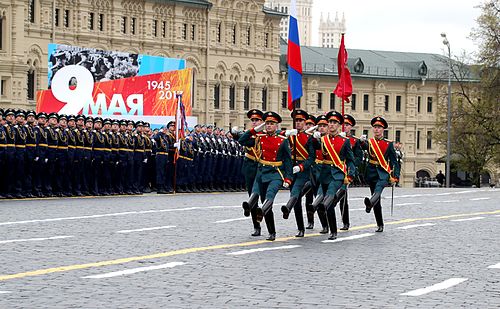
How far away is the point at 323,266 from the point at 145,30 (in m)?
73.6

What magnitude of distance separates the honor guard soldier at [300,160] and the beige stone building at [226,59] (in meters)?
53.7

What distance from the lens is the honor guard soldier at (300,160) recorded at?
1856 cm

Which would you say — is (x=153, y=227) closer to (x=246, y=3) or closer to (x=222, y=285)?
(x=222, y=285)

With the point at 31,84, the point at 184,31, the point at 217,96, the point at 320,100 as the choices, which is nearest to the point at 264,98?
the point at 217,96

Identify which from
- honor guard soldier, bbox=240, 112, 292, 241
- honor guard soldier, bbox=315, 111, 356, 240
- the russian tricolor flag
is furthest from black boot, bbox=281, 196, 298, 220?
the russian tricolor flag

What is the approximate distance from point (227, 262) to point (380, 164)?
20.2 ft

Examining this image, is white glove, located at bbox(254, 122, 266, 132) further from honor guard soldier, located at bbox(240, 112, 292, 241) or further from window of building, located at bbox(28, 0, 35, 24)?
window of building, located at bbox(28, 0, 35, 24)

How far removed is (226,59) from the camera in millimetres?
93625

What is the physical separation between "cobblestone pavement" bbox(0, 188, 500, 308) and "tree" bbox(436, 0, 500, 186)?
46.7 meters

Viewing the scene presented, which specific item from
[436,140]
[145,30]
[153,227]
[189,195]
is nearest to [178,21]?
[145,30]

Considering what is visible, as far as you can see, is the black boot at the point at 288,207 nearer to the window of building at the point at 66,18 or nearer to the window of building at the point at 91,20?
the window of building at the point at 66,18

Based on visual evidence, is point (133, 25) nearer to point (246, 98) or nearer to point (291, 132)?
point (246, 98)

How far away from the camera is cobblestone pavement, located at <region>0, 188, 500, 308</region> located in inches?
460

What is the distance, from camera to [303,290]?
1228 centimetres
